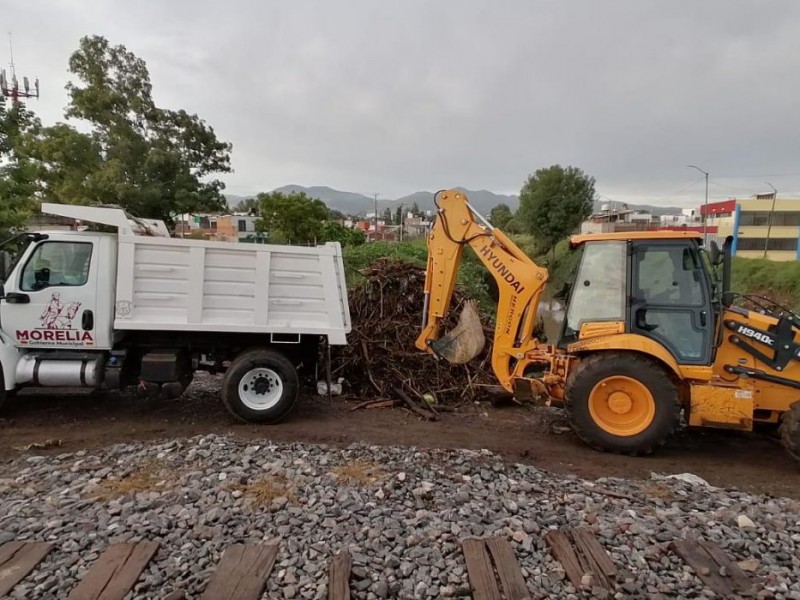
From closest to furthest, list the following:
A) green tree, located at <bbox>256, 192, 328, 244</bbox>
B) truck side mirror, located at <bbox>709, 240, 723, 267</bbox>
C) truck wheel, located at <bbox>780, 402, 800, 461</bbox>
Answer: truck wheel, located at <bbox>780, 402, 800, 461</bbox>, truck side mirror, located at <bbox>709, 240, 723, 267</bbox>, green tree, located at <bbox>256, 192, 328, 244</bbox>

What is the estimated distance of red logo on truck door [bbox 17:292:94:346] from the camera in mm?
5977

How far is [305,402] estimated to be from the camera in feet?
24.2

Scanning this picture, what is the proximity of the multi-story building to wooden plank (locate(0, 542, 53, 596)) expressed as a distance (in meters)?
50.6

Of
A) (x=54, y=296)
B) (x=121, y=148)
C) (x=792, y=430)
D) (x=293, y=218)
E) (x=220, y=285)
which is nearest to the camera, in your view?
(x=792, y=430)

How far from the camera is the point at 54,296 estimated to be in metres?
5.97

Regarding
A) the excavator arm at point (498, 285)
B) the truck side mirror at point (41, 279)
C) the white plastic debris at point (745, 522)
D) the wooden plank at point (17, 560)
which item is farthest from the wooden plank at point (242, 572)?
the truck side mirror at point (41, 279)

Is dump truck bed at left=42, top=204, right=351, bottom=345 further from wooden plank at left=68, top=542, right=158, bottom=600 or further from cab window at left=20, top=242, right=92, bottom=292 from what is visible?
wooden plank at left=68, top=542, right=158, bottom=600

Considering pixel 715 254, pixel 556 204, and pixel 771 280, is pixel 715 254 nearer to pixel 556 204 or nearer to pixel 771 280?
pixel 771 280

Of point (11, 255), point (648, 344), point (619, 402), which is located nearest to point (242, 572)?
point (619, 402)

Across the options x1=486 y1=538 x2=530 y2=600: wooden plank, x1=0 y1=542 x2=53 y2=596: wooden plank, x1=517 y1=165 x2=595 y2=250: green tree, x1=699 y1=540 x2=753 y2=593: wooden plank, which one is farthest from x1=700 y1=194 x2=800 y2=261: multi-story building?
x1=0 y1=542 x2=53 y2=596: wooden plank

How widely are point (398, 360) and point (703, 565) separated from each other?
534cm

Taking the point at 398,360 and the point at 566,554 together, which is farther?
the point at 398,360

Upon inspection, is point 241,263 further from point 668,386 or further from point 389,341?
point 668,386

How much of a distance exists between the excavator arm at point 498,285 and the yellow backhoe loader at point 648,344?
0.05 ft
